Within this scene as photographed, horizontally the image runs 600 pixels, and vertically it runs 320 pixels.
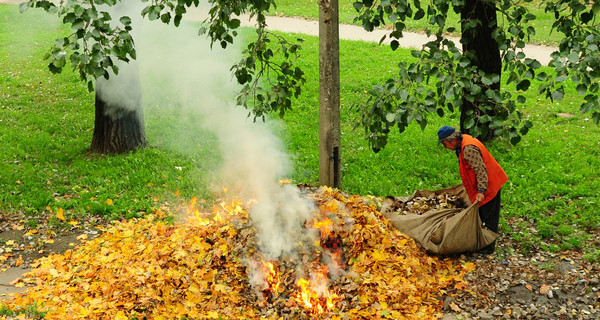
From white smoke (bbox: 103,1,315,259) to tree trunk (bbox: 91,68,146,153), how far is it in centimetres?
7

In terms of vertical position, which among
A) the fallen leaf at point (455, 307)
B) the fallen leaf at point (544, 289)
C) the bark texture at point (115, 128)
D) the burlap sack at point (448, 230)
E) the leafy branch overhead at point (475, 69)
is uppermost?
the leafy branch overhead at point (475, 69)

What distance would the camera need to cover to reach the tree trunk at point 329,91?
5879 mm

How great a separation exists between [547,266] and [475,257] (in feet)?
2.43

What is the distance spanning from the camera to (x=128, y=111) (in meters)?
9.03

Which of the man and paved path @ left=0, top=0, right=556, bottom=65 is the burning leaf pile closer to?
the man

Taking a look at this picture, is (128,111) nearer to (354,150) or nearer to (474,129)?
(354,150)

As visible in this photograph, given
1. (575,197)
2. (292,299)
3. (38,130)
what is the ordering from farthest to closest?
(38,130) < (575,197) < (292,299)

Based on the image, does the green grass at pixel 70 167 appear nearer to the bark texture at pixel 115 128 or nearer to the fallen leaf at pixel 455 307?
the bark texture at pixel 115 128

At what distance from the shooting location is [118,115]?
8.95 metres

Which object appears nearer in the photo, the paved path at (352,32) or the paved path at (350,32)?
the paved path at (352,32)

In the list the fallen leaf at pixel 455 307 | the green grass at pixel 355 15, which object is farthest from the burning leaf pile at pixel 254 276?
the green grass at pixel 355 15

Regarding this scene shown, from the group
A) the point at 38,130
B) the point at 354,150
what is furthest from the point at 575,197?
the point at 38,130

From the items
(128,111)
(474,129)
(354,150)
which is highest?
(474,129)

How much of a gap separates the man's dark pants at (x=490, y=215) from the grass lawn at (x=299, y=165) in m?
0.52
